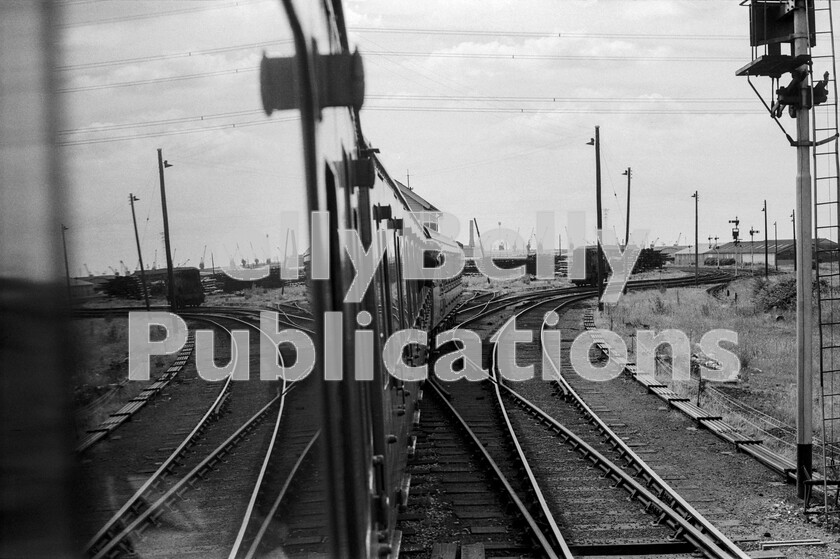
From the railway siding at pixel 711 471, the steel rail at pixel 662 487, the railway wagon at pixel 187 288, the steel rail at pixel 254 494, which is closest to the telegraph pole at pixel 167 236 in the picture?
the railway wagon at pixel 187 288

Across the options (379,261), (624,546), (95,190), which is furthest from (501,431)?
(95,190)

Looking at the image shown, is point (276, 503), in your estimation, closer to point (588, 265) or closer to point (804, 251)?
point (804, 251)

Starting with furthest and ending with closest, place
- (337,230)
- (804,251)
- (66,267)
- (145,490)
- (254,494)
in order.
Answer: (804,251) → (337,230) → (254,494) → (145,490) → (66,267)

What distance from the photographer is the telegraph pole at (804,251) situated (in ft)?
27.8

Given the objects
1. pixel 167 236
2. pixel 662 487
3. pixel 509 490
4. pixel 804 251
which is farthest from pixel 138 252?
pixel 804 251

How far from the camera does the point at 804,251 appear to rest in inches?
340

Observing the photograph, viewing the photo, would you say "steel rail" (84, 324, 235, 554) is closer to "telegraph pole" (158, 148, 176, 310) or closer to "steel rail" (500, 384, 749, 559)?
"telegraph pole" (158, 148, 176, 310)

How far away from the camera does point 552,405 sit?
14461mm

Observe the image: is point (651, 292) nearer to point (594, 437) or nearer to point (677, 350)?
point (677, 350)

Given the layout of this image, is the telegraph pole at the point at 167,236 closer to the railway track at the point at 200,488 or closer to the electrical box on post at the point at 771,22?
the railway track at the point at 200,488

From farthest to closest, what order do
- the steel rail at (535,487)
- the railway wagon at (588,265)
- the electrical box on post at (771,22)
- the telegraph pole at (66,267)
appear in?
the railway wagon at (588,265) < the electrical box on post at (771,22) < the steel rail at (535,487) < the telegraph pole at (66,267)

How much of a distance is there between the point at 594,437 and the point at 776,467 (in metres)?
2.93

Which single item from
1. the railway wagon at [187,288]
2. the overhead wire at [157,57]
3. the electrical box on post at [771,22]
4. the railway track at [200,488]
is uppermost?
the electrical box on post at [771,22]

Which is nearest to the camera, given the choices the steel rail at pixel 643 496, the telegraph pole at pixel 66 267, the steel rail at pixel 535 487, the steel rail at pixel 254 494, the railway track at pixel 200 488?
the telegraph pole at pixel 66 267
